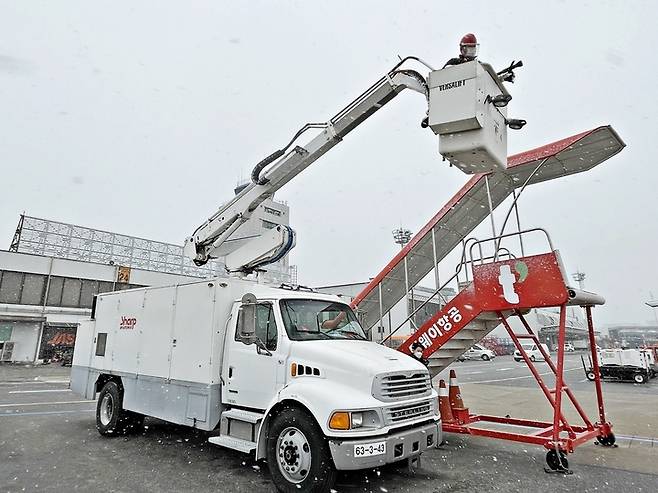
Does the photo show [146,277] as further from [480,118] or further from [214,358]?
[480,118]

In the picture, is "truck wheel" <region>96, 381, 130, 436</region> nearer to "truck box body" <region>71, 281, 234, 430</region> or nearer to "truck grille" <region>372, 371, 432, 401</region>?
"truck box body" <region>71, 281, 234, 430</region>

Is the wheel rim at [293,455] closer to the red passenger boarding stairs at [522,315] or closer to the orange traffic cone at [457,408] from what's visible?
the red passenger boarding stairs at [522,315]

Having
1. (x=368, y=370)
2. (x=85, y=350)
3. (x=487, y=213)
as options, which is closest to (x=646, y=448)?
(x=487, y=213)

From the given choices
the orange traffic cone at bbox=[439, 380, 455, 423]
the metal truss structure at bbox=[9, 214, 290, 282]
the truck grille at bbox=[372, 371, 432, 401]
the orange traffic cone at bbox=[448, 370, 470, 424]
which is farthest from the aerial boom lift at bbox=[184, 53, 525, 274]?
the metal truss structure at bbox=[9, 214, 290, 282]

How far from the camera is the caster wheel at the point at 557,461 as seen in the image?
5.77 m

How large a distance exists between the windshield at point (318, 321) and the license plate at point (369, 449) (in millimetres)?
1621

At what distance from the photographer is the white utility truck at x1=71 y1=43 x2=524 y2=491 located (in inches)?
185

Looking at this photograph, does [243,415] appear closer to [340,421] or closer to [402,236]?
[340,421]

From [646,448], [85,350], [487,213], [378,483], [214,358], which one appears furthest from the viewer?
[85,350]

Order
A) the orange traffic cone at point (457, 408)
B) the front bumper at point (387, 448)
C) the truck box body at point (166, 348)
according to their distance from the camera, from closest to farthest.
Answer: the front bumper at point (387, 448) < the truck box body at point (166, 348) < the orange traffic cone at point (457, 408)

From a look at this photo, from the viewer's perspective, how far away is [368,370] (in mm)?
4801

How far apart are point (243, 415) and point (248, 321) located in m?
1.26

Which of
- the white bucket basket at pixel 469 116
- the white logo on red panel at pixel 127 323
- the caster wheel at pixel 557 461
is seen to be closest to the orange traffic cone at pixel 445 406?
the caster wheel at pixel 557 461

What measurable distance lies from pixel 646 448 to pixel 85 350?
36.2 ft
